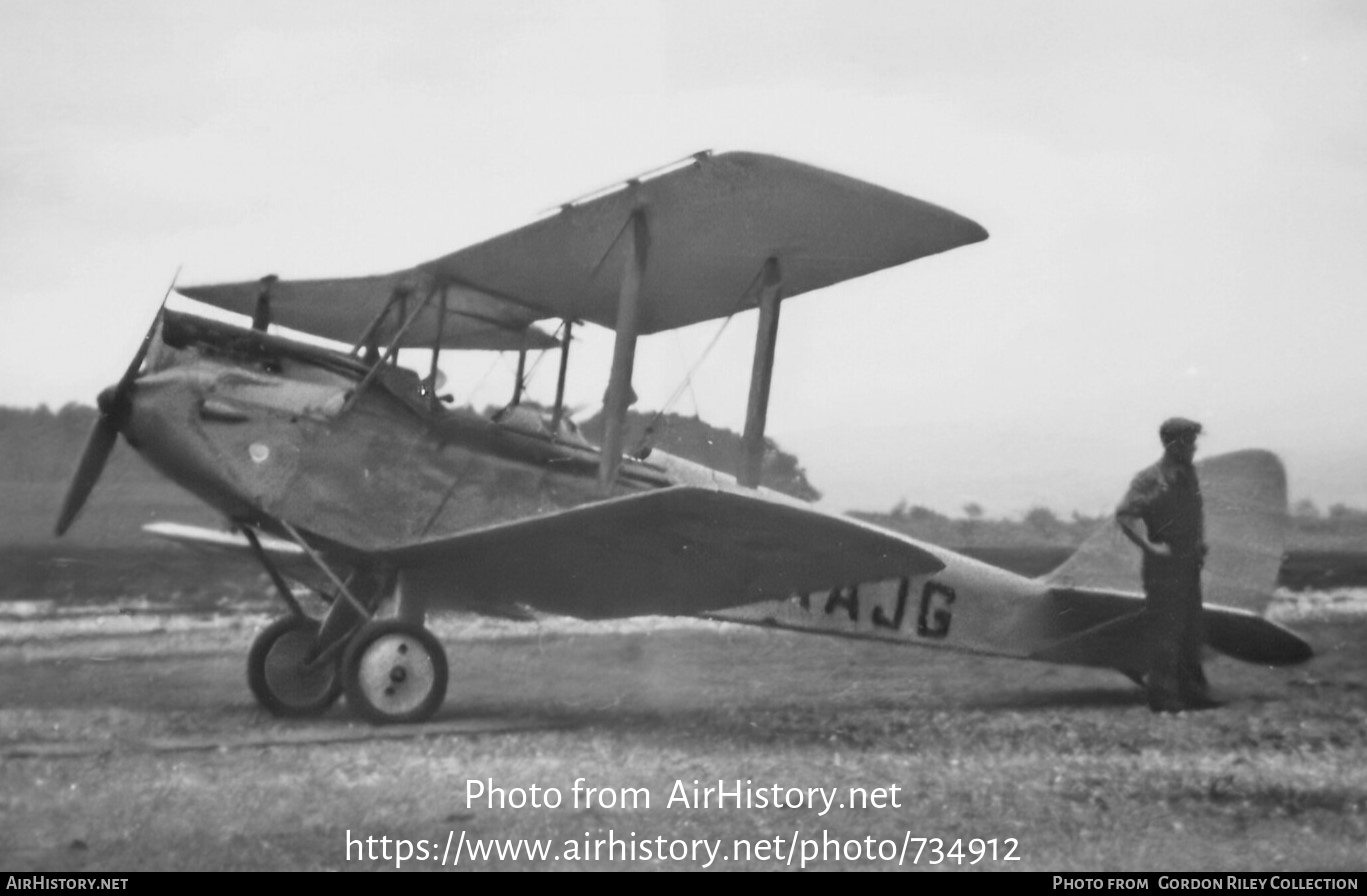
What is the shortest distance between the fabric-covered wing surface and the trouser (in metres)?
1.67

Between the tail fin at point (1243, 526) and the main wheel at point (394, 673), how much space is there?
3508 mm

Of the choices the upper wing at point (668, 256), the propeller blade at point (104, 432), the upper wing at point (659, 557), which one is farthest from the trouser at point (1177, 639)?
the propeller blade at point (104, 432)

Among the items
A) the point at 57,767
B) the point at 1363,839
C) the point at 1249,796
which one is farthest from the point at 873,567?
the point at 57,767

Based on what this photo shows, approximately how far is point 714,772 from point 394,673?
1860 mm

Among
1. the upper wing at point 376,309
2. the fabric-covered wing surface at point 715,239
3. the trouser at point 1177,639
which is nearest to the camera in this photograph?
the fabric-covered wing surface at point 715,239

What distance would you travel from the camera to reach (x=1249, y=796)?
3.38m

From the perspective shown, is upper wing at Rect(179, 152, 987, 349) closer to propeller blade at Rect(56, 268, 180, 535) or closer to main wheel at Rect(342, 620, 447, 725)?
propeller blade at Rect(56, 268, 180, 535)

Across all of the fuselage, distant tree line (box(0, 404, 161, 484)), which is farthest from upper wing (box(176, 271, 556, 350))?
distant tree line (box(0, 404, 161, 484))

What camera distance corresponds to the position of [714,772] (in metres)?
3.93

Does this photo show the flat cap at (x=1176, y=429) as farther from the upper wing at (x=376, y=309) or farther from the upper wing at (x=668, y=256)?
the upper wing at (x=376, y=309)

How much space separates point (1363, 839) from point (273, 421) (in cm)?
432

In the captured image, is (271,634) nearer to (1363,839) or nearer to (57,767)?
(57,767)

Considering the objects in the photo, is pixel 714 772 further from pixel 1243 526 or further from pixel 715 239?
pixel 1243 526

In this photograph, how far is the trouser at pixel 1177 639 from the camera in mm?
5211
